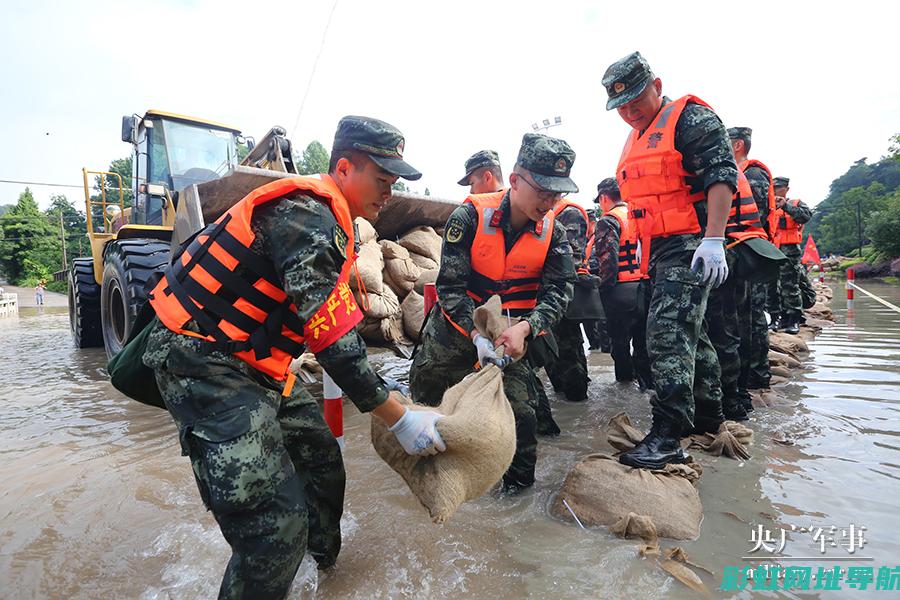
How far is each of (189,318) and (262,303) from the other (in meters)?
0.21

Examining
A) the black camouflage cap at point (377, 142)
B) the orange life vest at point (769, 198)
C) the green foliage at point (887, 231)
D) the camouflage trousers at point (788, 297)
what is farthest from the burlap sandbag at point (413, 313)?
the green foliage at point (887, 231)

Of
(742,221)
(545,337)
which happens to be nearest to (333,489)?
(545,337)

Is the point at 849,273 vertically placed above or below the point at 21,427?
above

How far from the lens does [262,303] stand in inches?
60.6

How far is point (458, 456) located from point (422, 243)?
192 inches

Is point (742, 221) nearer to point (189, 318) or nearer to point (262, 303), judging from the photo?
point (262, 303)

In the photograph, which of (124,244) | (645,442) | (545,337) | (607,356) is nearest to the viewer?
(645,442)

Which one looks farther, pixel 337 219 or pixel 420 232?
pixel 420 232

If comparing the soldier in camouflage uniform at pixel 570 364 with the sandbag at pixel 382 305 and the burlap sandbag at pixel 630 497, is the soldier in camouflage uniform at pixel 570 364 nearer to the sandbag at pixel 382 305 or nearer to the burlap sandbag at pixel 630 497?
the burlap sandbag at pixel 630 497

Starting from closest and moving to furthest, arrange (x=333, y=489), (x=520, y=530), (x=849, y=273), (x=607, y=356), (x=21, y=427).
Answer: (x=333, y=489)
(x=520, y=530)
(x=21, y=427)
(x=607, y=356)
(x=849, y=273)

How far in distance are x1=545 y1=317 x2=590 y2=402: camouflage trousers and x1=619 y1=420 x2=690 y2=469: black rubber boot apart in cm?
152

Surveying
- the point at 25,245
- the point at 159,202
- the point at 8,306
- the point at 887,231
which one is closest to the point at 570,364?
the point at 159,202

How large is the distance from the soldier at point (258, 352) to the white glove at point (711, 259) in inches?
67.6

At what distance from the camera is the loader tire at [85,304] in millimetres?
6945
